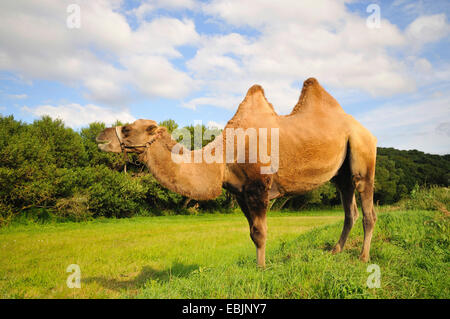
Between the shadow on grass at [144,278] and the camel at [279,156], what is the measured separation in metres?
1.90

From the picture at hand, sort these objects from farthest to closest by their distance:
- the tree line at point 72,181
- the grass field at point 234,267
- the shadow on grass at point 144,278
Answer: the tree line at point 72,181 → the shadow on grass at point 144,278 → the grass field at point 234,267

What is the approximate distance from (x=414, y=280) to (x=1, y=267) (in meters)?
8.75

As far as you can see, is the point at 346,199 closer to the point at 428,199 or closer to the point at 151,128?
the point at 151,128

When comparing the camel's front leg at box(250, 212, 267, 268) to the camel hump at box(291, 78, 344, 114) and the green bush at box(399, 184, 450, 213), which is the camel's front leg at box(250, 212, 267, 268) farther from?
the green bush at box(399, 184, 450, 213)

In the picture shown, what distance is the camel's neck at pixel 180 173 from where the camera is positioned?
3889mm

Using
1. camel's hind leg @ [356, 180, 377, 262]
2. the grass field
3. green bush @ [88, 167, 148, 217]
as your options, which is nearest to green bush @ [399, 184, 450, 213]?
the grass field

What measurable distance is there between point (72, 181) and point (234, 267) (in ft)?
59.4

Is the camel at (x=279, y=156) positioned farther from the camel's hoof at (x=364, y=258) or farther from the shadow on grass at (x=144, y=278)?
the shadow on grass at (x=144, y=278)

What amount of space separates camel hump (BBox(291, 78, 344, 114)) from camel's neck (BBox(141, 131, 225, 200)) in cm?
205

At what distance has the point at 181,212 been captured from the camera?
89.5 feet

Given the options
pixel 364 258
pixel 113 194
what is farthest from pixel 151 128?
pixel 113 194

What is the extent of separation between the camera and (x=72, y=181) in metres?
18.6

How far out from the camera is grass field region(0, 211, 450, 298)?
3146 millimetres

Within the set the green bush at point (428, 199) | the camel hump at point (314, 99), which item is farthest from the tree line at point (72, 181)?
the camel hump at point (314, 99)
